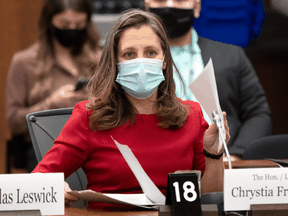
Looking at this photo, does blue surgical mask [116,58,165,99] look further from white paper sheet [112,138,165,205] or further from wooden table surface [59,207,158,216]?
wooden table surface [59,207,158,216]

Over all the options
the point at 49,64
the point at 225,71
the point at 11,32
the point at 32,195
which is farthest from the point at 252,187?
the point at 11,32

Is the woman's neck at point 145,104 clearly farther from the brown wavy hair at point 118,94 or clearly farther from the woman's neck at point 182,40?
the woman's neck at point 182,40

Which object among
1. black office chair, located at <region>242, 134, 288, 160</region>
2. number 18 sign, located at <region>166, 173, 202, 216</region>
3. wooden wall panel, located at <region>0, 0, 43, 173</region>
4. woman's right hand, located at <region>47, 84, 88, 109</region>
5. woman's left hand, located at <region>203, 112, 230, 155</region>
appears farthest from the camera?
wooden wall panel, located at <region>0, 0, 43, 173</region>

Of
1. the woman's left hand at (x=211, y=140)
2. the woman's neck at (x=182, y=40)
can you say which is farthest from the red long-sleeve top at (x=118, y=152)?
the woman's neck at (x=182, y=40)

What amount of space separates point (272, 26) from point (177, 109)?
8.18 feet

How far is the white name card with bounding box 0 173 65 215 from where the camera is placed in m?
0.86

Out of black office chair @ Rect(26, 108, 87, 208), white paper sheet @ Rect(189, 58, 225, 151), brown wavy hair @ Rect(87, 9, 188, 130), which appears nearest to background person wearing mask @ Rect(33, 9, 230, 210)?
brown wavy hair @ Rect(87, 9, 188, 130)

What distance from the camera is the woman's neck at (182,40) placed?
2318mm

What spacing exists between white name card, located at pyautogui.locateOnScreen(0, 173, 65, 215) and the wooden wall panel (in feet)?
9.67

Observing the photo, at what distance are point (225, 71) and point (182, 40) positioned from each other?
1.08ft

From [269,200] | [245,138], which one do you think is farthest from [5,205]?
[245,138]

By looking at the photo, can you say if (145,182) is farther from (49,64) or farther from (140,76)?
(49,64)

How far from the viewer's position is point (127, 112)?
1383 millimetres

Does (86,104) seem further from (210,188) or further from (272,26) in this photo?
(272,26)
